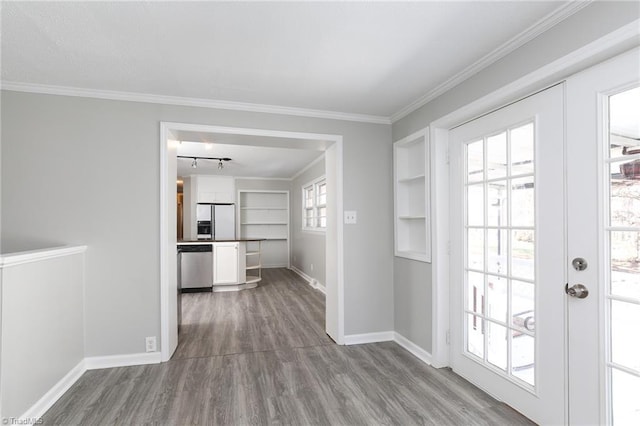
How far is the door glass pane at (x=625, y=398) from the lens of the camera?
4.75ft

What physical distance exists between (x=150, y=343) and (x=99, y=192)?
136cm

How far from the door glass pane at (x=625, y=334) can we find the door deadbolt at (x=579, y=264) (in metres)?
0.19

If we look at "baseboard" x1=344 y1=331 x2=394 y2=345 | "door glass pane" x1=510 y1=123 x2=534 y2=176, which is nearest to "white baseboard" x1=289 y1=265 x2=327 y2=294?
"baseboard" x1=344 y1=331 x2=394 y2=345

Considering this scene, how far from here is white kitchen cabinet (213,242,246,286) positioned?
5.71 m

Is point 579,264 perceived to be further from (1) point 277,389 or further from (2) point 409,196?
(1) point 277,389

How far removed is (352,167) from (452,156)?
3.34ft

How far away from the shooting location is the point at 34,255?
1994 mm

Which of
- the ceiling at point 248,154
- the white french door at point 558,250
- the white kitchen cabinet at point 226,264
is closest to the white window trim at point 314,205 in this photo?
the ceiling at point 248,154

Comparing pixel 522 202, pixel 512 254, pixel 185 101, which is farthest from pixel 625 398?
pixel 185 101

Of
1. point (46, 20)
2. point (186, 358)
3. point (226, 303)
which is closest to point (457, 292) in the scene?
point (186, 358)

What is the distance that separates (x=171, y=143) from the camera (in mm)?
3018

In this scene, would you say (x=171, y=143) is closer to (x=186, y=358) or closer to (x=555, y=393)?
(x=186, y=358)

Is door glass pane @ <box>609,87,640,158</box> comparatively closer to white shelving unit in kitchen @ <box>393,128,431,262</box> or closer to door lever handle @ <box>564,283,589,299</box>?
door lever handle @ <box>564,283,589,299</box>

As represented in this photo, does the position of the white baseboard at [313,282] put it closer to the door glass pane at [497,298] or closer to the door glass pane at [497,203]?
the door glass pane at [497,298]
